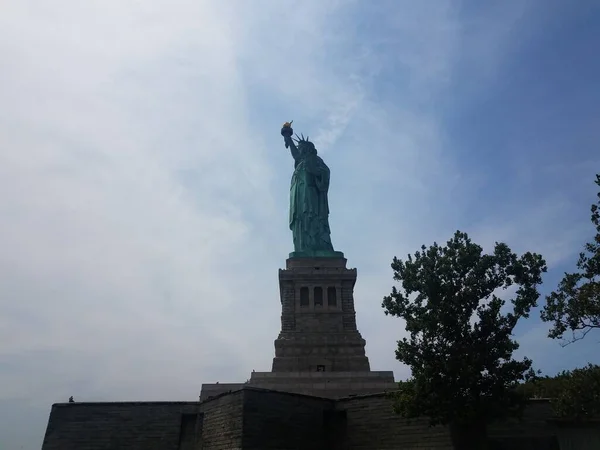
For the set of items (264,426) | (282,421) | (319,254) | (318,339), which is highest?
(319,254)

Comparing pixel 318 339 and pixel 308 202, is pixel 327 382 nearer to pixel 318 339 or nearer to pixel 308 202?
pixel 318 339

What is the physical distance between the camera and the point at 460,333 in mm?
16750

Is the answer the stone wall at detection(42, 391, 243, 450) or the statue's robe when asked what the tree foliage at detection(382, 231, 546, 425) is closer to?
the stone wall at detection(42, 391, 243, 450)

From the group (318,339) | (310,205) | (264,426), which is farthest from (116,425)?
(310,205)

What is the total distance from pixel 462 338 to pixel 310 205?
27342 millimetres

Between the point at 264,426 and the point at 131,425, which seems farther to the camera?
the point at 131,425

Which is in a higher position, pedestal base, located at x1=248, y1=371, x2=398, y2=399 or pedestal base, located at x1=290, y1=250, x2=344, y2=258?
pedestal base, located at x1=290, y1=250, x2=344, y2=258

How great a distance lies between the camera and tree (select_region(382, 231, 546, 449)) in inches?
631

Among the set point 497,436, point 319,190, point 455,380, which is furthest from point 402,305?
point 319,190

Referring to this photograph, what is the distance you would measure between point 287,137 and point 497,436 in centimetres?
3368

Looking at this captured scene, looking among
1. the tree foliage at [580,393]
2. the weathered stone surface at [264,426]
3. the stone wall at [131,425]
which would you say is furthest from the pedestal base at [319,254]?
the tree foliage at [580,393]

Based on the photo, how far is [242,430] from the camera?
58.7ft

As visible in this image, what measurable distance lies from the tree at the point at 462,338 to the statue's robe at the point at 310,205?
76.9 feet

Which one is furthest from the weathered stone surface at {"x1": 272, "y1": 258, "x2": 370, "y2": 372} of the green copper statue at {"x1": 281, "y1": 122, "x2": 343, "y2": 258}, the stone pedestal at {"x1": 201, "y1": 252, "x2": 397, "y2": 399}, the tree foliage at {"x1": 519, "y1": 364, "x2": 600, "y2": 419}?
the tree foliage at {"x1": 519, "y1": 364, "x2": 600, "y2": 419}
